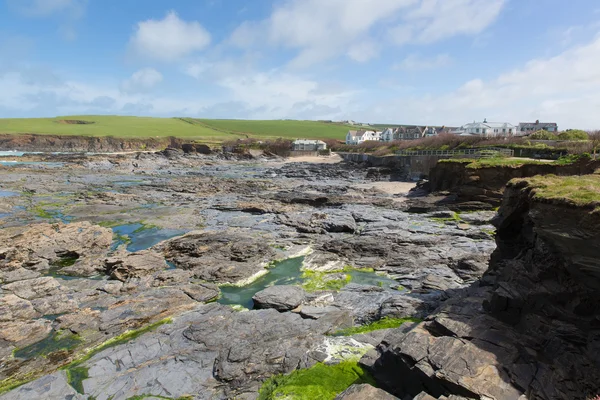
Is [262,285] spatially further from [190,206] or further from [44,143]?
[44,143]

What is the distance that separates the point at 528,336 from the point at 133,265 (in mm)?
18894

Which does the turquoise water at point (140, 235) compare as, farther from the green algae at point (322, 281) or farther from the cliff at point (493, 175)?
the cliff at point (493, 175)

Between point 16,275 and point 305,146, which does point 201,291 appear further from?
point 305,146

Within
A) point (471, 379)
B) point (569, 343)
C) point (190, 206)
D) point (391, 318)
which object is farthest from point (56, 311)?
point (190, 206)

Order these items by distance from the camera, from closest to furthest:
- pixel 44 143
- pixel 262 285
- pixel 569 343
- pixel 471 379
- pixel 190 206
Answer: pixel 471 379
pixel 569 343
pixel 262 285
pixel 190 206
pixel 44 143

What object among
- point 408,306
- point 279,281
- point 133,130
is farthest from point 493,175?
point 133,130

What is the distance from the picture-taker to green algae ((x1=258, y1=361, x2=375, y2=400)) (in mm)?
10094

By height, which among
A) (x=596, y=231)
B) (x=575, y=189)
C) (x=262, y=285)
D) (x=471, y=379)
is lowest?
(x=262, y=285)

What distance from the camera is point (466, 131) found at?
116 m

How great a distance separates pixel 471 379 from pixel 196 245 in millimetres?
19100

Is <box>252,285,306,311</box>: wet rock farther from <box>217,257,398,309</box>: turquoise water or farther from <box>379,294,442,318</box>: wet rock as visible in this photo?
<box>379,294,442,318</box>: wet rock

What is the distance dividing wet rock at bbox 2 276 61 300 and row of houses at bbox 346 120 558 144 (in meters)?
96.0

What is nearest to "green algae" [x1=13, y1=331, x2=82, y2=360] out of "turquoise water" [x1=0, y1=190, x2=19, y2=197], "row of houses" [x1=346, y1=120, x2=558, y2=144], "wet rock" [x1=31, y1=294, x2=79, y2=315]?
"wet rock" [x1=31, y1=294, x2=79, y2=315]

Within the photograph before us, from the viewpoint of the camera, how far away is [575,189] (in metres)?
11.3
